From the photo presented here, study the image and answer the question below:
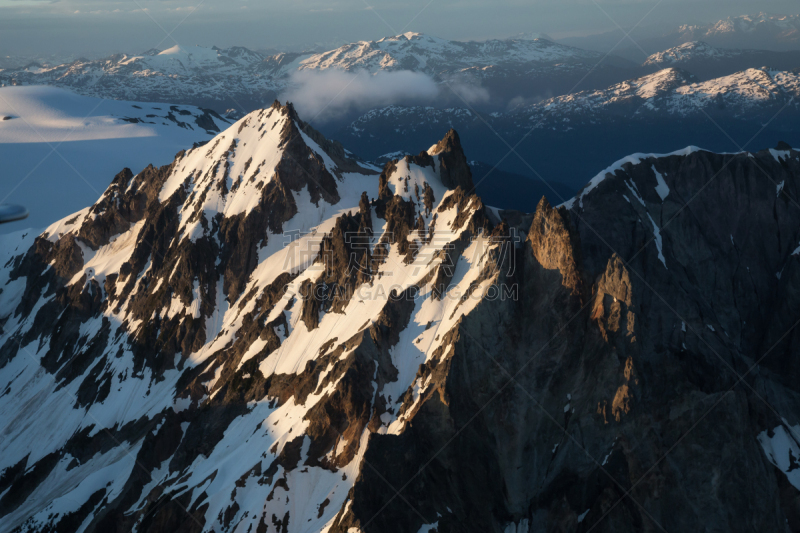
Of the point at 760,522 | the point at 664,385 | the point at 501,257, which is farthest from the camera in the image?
the point at 501,257

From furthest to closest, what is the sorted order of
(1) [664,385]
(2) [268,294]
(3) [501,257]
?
(2) [268,294]
(3) [501,257]
(1) [664,385]

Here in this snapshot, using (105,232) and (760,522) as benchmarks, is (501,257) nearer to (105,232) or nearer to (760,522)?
(760,522)

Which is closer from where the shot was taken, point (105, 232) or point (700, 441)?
point (700, 441)

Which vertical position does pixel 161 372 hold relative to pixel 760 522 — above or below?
below

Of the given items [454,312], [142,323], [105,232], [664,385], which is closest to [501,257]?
[454,312]

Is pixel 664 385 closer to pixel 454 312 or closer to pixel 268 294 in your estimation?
pixel 454 312

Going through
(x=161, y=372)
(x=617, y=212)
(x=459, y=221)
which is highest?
(x=617, y=212)
